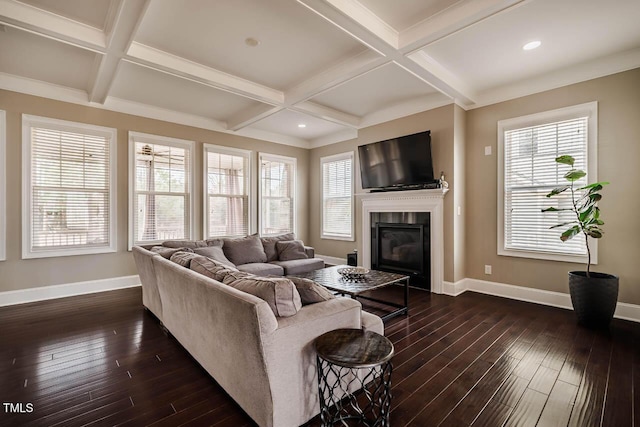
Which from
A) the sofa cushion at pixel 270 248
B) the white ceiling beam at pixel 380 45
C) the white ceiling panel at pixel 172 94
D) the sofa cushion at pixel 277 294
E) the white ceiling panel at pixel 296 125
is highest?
the white ceiling panel at pixel 172 94

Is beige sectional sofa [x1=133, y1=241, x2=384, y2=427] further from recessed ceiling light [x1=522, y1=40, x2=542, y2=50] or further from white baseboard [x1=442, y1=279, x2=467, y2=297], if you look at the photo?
recessed ceiling light [x1=522, y1=40, x2=542, y2=50]

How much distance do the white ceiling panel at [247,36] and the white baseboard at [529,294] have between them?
12.0 ft

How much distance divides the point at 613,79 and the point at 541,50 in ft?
3.27

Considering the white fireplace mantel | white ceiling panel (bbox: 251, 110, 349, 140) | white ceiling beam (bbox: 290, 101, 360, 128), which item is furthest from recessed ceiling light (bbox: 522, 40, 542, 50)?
white ceiling panel (bbox: 251, 110, 349, 140)

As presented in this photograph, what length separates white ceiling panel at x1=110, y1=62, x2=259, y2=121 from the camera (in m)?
3.82

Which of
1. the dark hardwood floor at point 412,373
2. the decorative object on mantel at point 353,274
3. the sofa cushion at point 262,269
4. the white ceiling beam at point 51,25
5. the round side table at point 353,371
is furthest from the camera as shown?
the sofa cushion at point 262,269

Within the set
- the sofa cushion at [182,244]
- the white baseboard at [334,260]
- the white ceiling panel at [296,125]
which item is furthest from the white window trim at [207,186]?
the white baseboard at [334,260]

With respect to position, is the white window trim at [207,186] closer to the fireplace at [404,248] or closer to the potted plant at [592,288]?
the fireplace at [404,248]

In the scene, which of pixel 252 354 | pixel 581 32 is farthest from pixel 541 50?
pixel 252 354

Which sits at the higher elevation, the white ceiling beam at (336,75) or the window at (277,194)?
the white ceiling beam at (336,75)

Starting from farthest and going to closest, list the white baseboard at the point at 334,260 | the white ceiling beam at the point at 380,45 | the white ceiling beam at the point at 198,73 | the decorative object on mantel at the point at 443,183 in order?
the white baseboard at the point at 334,260 < the decorative object on mantel at the point at 443,183 < the white ceiling beam at the point at 198,73 < the white ceiling beam at the point at 380,45

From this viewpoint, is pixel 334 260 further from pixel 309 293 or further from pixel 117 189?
pixel 309 293

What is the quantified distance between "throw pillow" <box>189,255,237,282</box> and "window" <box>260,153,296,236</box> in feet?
13.0

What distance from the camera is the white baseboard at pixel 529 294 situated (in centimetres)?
334
